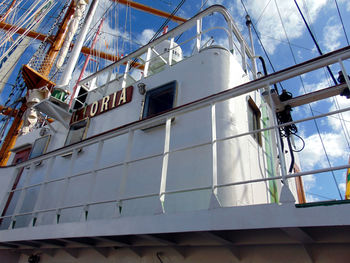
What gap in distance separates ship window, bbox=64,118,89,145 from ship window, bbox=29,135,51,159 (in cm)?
106

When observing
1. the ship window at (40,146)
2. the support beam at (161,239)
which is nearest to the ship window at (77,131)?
the ship window at (40,146)

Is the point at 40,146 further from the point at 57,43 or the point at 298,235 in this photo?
the point at 57,43

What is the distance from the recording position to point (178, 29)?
6.65m

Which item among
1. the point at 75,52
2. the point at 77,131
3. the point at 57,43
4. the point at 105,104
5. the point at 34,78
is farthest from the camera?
the point at 57,43

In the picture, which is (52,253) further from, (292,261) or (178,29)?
(178,29)

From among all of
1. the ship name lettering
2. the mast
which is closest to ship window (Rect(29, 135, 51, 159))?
the ship name lettering

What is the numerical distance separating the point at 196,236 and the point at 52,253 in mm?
3473

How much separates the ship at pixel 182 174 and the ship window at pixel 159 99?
3 centimetres

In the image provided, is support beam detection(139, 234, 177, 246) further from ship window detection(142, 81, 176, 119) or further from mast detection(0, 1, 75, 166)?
mast detection(0, 1, 75, 166)

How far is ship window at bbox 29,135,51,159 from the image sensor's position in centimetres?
773

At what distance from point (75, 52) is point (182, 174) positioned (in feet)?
28.9

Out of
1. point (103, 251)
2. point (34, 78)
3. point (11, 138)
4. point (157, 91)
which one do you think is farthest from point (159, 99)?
point (11, 138)

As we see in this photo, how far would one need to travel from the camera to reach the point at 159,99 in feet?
19.2

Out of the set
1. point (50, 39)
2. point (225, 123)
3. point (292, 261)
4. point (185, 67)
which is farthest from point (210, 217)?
point (50, 39)
